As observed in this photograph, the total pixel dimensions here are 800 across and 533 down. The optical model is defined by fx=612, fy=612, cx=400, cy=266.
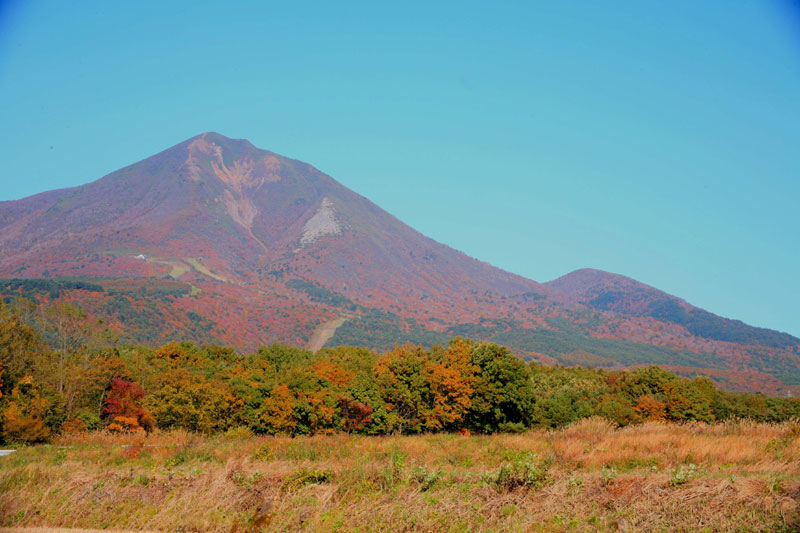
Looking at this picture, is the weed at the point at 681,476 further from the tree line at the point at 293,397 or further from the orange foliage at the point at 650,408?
the orange foliage at the point at 650,408

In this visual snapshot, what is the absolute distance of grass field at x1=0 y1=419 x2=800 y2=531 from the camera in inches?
446

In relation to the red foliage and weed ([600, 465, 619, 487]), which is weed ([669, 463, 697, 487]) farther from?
the red foliage

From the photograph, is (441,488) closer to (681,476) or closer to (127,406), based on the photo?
(681,476)

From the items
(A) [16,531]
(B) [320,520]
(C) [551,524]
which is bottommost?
(A) [16,531]

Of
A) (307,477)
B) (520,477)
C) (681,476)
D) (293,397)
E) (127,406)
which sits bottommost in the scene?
(127,406)

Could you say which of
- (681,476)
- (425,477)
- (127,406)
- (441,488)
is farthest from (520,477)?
(127,406)

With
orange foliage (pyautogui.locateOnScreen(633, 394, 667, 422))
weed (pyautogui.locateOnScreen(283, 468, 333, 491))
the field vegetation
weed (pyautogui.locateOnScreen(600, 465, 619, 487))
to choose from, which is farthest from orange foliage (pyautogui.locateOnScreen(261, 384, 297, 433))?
orange foliage (pyautogui.locateOnScreen(633, 394, 667, 422))

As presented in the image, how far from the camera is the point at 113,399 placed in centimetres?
3816

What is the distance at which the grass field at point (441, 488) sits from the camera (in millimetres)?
11328

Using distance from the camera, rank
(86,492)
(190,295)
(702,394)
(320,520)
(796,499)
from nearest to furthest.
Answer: (796,499)
(320,520)
(86,492)
(702,394)
(190,295)

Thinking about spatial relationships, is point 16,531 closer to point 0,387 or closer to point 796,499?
point 796,499

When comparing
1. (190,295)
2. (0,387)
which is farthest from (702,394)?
(190,295)

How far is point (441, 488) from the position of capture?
1265cm

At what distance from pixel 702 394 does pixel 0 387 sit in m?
47.2
